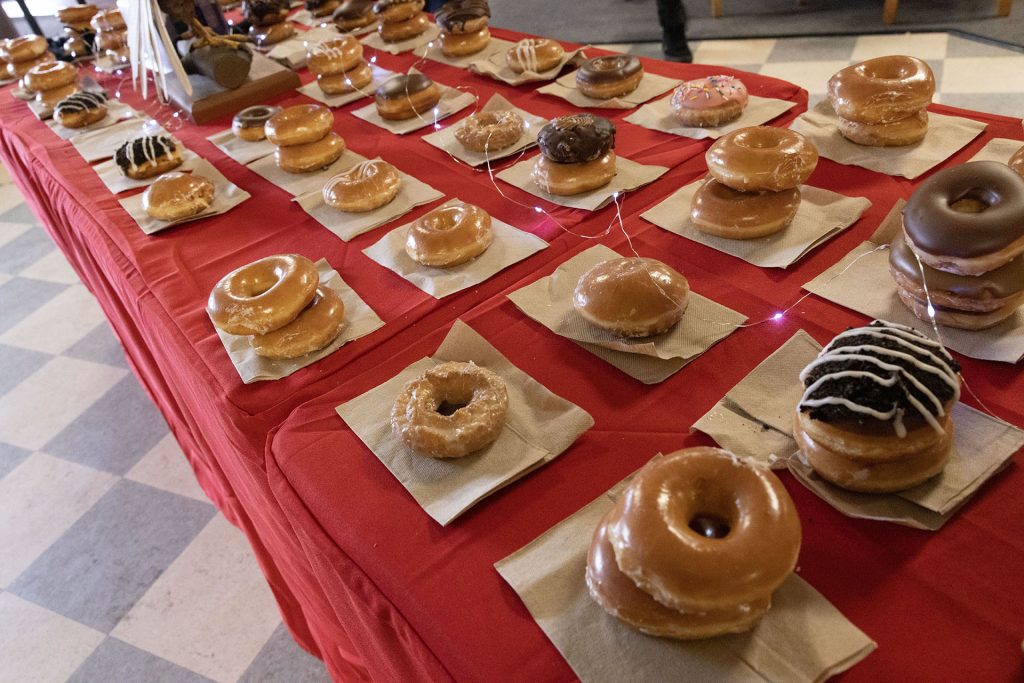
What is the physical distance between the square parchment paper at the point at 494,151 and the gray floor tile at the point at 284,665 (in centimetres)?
150

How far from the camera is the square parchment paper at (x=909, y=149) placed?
163 cm

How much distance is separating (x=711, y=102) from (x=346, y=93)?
1397 millimetres

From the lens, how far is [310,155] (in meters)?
2.12

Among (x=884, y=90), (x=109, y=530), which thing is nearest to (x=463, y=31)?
(x=884, y=90)

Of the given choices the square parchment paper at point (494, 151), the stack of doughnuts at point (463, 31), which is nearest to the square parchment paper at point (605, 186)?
the square parchment paper at point (494, 151)

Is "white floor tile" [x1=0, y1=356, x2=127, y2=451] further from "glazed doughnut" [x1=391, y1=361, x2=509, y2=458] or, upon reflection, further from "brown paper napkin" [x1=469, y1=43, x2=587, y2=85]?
"glazed doughnut" [x1=391, y1=361, x2=509, y2=458]

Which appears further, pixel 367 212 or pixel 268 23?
pixel 268 23

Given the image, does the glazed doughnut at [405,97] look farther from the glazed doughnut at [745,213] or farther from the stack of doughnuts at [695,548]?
the stack of doughnuts at [695,548]

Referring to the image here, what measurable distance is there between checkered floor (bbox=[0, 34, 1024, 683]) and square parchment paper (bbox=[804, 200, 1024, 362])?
166 centimetres

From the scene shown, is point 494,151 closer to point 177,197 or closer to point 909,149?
point 177,197

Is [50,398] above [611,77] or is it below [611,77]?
below

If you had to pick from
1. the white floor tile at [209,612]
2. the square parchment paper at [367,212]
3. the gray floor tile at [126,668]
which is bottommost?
the gray floor tile at [126,668]

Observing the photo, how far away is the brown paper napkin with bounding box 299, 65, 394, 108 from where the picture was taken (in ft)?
8.45

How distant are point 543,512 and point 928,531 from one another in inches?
20.6
